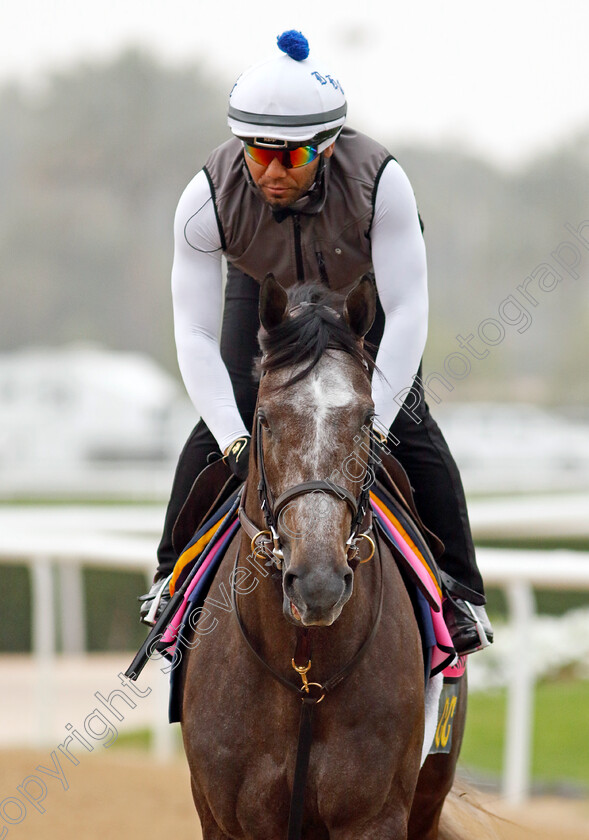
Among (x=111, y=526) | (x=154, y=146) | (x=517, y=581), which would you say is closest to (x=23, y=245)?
(x=154, y=146)

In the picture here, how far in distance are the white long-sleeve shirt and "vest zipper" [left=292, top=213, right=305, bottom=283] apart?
0.23 metres

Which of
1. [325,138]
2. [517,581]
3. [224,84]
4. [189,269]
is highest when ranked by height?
[224,84]

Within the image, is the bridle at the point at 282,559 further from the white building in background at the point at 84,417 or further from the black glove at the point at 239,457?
the white building in background at the point at 84,417

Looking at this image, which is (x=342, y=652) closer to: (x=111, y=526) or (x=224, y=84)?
(x=111, y=526)

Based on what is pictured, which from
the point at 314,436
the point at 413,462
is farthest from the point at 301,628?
the point at 413,462

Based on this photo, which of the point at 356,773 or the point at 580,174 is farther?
the point at 580,174

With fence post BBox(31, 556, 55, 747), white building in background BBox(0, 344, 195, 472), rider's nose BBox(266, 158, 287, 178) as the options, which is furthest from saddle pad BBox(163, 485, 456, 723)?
white building in background BBox(0, 344, 195, 472)

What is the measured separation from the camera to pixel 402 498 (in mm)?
3701

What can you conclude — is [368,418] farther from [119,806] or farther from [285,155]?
[119,806]

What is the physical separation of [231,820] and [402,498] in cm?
111

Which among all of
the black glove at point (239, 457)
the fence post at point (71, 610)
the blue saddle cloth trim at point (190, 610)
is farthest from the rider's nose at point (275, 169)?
the fence post at point (71, 610)

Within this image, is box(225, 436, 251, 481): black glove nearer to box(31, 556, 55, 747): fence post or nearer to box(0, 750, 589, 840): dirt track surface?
box(0, 750, 589, 840): dirt track surface

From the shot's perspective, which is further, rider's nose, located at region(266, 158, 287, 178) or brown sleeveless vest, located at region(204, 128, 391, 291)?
brown sleeveless vest, located at region(204, 128, 391, 291)

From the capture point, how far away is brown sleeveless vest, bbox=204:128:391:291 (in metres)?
3.58
